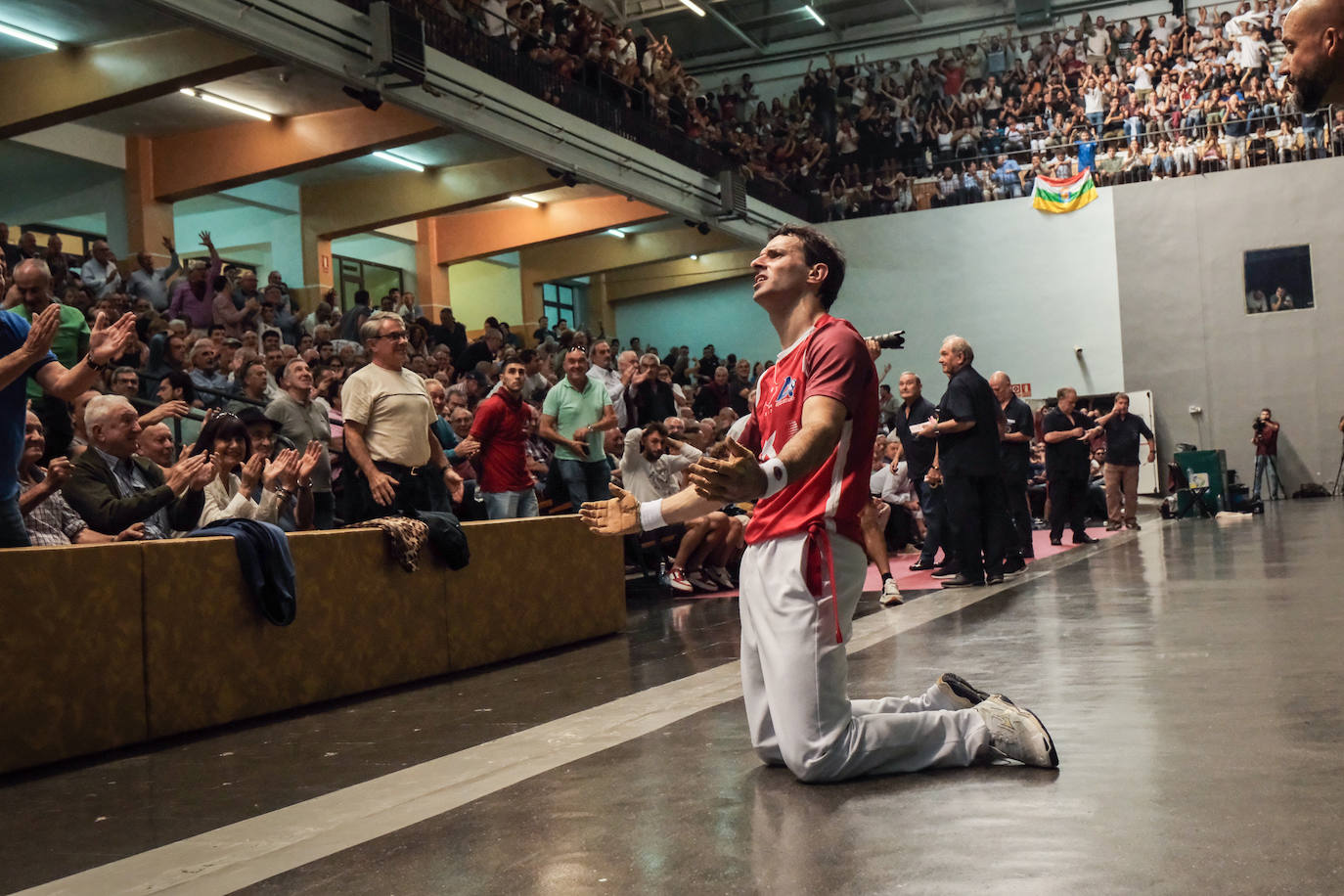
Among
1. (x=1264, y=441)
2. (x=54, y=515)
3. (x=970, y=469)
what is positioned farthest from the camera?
(x=1264, y=441)

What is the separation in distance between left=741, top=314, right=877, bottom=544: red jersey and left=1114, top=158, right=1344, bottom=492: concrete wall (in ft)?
74.5

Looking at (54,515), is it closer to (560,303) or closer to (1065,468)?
(1065,468)

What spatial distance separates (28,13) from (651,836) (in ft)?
40.8

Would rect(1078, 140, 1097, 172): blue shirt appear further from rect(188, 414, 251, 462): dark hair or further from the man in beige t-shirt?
rect(188, 414, 251, 462): dark hair

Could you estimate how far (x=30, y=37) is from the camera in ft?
42.1

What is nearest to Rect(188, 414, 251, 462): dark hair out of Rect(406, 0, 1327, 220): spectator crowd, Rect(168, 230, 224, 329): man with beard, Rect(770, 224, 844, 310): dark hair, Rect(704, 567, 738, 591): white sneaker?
Rect(770, 224, 844, 310): dark hair

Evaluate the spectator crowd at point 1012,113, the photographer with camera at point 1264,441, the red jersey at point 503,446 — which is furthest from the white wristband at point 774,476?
the photographer with camera at point 1264,441

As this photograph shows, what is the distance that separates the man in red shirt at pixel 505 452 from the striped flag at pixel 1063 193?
18.5 metres

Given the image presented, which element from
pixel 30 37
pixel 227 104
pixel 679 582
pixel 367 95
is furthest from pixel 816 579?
pixel 227 104

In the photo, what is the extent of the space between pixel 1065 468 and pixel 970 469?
5583 mm

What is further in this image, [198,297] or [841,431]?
[198,297]

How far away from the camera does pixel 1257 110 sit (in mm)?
24250

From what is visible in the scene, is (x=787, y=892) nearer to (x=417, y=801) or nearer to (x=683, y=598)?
(x=417, y=801)

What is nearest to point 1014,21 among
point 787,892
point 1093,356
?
point 1093,356
